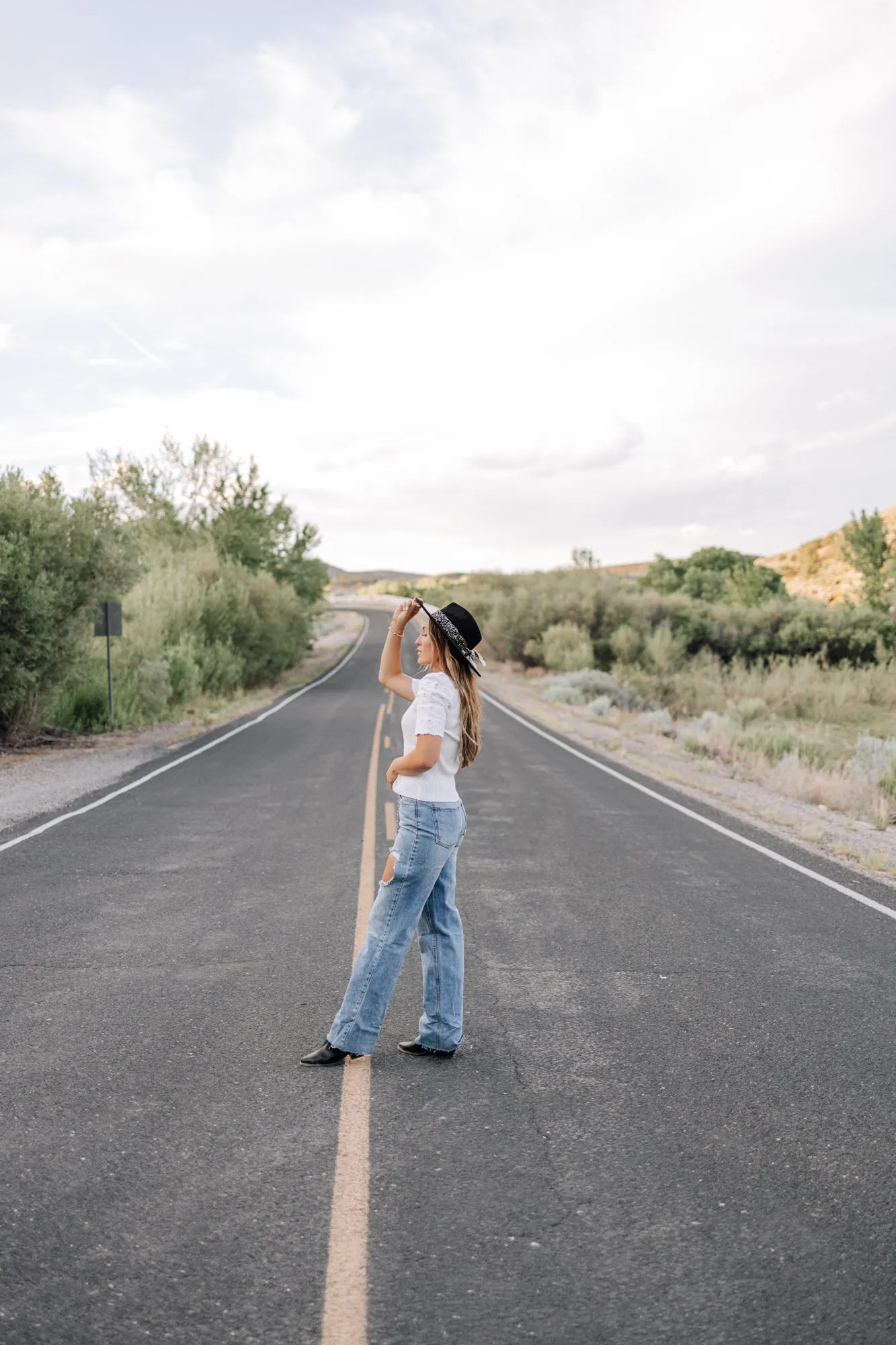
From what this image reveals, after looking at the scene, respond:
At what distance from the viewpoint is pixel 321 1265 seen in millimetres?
2941

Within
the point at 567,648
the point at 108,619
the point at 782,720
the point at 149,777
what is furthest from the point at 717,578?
the point at 149,777

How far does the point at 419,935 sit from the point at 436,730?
1073 mm

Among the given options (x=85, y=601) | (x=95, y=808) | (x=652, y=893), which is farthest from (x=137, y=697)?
(x=652, y=893)

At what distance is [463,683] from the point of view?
4.39 m

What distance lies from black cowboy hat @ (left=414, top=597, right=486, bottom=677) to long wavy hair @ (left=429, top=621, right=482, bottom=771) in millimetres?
23

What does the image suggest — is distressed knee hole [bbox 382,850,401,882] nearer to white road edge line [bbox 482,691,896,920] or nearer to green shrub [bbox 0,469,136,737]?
white road edge line [bbox 482,691,896,920]

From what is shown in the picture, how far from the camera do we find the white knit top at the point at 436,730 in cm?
425

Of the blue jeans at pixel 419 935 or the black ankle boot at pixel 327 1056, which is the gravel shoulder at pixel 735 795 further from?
the black ankle boot at pixel 327 1056

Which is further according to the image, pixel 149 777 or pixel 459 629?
pixel 149 777

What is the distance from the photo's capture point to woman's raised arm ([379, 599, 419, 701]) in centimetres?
443

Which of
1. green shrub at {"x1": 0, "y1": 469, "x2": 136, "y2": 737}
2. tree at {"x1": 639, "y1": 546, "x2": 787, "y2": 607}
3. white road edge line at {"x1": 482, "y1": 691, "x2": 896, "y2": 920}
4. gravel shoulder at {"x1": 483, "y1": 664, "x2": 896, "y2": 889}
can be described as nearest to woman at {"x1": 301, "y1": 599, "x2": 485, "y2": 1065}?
white road edge line at {"x1": 482, "y1": 691, "x2": 896, "y2": 920}

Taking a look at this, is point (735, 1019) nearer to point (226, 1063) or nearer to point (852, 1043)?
point (852, 1043)

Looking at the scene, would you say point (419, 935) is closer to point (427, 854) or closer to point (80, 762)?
point (427, 854)

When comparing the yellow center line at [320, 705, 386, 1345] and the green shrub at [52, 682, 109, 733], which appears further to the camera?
the green shrub at [52, 682, 109, 733]
